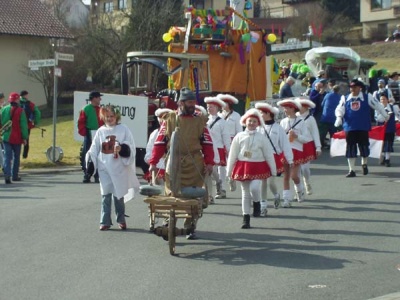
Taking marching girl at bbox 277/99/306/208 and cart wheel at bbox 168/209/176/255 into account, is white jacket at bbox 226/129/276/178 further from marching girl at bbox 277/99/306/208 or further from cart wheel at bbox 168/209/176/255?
cart wheel at bbox 168/209/176/255

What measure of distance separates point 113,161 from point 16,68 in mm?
34298

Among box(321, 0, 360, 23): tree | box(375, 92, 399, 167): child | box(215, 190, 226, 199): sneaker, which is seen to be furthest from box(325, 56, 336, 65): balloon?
box(321, 0, 360, 23): tree

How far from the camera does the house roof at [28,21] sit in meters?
45.2

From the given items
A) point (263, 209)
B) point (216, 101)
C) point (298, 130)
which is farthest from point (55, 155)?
point (263, 209)

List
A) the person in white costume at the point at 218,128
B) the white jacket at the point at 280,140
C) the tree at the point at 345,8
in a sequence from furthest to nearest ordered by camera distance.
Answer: the tree at the point at 345,8
the person in white costume at the point at 218,128
the white jacket at the point at 280,140

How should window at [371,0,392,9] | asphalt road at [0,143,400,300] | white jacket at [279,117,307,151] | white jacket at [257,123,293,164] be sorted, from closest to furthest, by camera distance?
1. asphalt road at [0,143,400,300]
2. white jacket at [257,123,293,164]
3. white jacket at [279,117,307,151]
4. window at [371,0,392,9]

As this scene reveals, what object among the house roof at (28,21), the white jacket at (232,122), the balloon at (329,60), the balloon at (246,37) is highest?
the house roof at (28,21)

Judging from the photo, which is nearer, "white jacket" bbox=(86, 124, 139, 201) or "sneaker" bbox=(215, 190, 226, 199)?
"white jacket" bbox=(86, 124, 139, 201)

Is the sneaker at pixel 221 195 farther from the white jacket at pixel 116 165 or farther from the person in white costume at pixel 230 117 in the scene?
the white jacket at pixel 116 165

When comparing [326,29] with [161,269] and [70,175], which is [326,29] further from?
[161,269]

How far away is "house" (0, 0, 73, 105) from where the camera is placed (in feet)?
148

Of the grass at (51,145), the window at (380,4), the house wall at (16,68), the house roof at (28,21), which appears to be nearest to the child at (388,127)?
the grass at (51,145)

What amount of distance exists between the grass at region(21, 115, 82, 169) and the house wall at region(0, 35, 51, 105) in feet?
22.0

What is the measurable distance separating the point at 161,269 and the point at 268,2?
2854 inches
